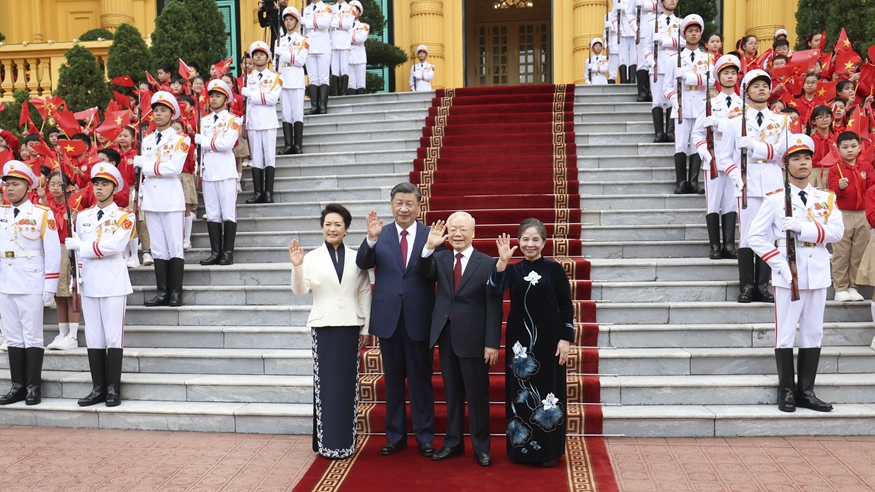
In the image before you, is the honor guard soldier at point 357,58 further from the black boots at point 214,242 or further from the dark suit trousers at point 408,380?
the dark suit trousers at point 408,380

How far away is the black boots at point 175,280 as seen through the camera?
7.09 m

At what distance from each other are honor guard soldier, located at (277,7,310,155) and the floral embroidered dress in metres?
5.94

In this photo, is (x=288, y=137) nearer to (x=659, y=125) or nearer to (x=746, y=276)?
(x=659, y=125)

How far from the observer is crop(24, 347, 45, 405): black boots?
611cm

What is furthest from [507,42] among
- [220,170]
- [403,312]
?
[403,312]

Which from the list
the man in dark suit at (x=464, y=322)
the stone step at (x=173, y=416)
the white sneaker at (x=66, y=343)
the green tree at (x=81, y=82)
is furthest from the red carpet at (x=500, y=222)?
the green tree at (x=81, y=82)

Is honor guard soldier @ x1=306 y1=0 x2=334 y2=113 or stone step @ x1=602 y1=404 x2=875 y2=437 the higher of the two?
honor guard soldier @ x1=306 y1=0 x2=334 y2=113

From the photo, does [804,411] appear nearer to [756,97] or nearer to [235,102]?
[756,97]

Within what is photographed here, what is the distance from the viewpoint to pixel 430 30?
57.5 feet

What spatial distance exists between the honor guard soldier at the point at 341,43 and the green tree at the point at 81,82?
3595 mm

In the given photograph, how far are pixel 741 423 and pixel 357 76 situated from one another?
9.29 meters

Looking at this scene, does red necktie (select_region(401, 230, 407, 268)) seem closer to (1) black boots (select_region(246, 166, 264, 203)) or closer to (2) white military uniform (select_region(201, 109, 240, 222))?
(2) white military uniform (select_region(201, 109, 240, 222))

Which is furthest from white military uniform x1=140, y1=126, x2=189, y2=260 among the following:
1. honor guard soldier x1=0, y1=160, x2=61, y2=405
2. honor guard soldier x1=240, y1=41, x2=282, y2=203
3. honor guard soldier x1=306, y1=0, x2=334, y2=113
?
honor guard soldier x1=306, y1=0, x2=334, y2=113

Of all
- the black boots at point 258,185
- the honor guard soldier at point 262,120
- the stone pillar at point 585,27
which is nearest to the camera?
the honor guard soldier at point 262,120
